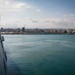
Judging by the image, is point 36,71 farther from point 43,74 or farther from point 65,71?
point 65,71

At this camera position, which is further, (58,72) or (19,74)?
(58,72)

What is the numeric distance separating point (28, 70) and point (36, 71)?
989mm

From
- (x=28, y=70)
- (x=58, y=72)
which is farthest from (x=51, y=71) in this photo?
(x=28, y=70)

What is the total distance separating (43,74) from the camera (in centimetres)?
1578

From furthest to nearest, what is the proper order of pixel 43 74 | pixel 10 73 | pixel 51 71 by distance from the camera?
pixel 51 71, pixel 43 74, pixel 10 73

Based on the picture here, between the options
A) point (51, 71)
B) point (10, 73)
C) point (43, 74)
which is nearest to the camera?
point (10, 73)

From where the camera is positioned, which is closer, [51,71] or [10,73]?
[10,73]

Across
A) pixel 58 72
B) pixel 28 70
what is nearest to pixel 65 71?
pixel 58 72

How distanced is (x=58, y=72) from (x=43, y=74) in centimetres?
180

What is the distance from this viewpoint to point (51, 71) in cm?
1692

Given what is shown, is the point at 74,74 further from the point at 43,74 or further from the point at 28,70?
the point at 28,70

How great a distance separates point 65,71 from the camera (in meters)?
16.9

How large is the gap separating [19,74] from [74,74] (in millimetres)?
5639

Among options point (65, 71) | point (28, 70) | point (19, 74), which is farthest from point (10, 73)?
point (65, 71)
